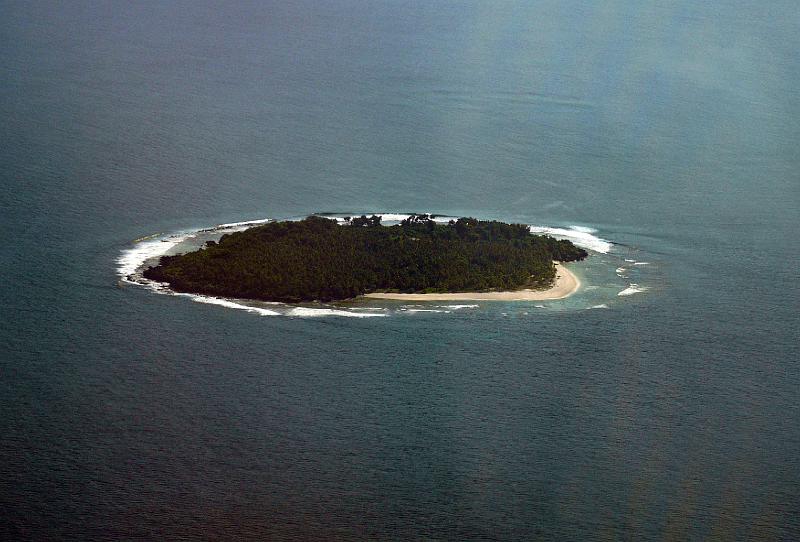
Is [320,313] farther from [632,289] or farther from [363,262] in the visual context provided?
[632,289]

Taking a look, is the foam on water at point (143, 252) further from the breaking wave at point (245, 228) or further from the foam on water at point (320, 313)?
the foam on water at point (320, 313)

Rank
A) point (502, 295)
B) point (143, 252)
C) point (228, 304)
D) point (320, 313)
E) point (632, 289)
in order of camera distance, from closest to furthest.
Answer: point (320, 313) → point (228, 304) → point (502, 295) → point (632, 289) → point (143, 252)

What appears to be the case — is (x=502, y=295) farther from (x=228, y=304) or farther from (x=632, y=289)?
(x=228, y=304)

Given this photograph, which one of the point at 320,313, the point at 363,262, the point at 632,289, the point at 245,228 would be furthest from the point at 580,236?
the point at 320,313

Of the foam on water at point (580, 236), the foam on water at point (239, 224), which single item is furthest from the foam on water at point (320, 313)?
the foam on water at point (580, 236)

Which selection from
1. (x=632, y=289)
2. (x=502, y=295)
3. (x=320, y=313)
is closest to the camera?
(x=320, y=313)

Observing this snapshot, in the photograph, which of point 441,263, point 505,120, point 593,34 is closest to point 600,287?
point 441,263

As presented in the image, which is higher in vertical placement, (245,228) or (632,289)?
(245,228)

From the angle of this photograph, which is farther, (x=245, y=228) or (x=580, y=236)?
(x=580, y=236)

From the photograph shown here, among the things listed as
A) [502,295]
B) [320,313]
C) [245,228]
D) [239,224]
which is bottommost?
[320,313]
